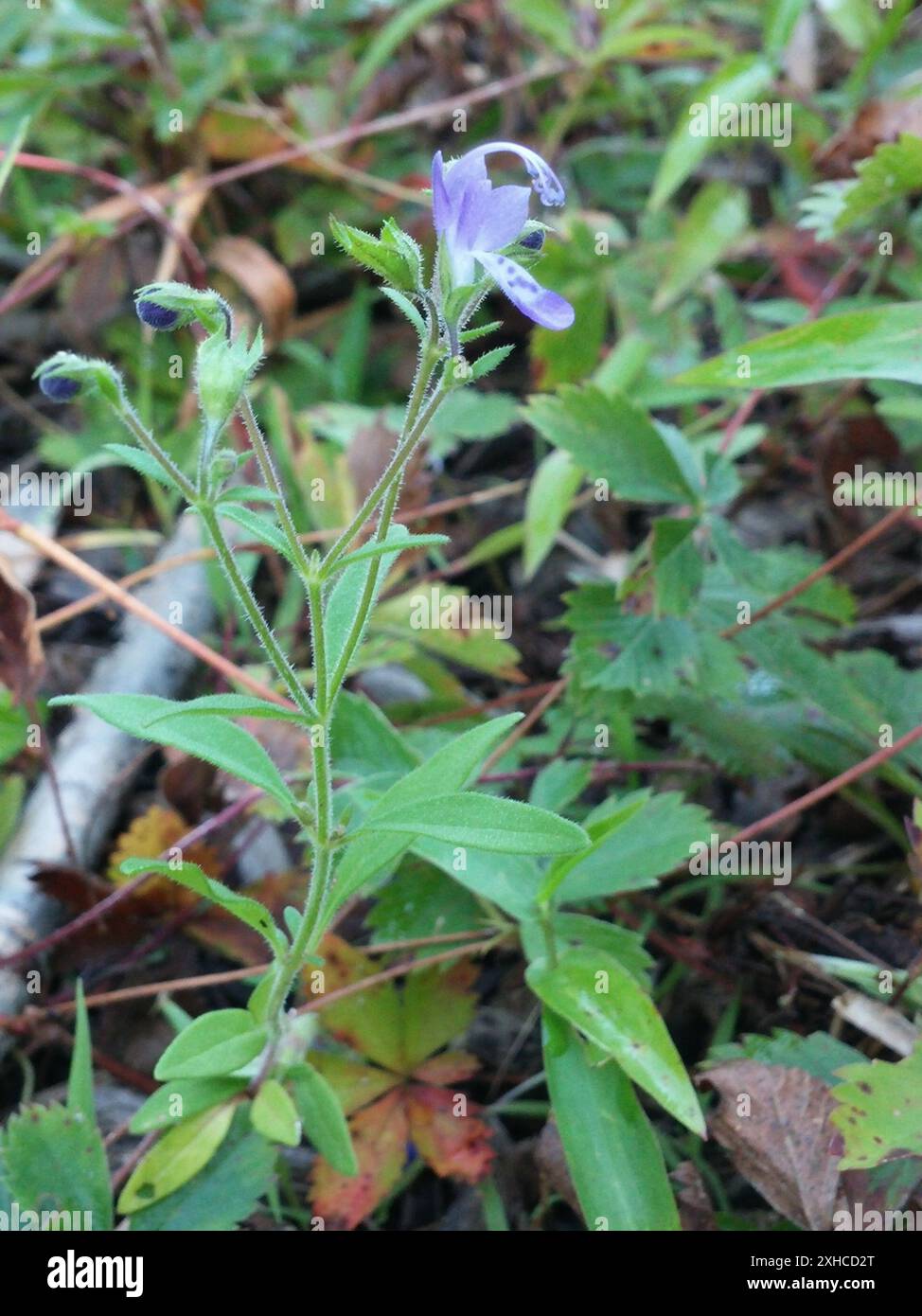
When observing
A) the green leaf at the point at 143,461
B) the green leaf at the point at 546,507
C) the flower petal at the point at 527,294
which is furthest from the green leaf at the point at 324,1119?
the green leaf at the point at 546,507

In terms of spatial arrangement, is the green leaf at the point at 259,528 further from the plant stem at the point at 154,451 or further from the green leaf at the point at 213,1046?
the green leaf at the point at 213,1046

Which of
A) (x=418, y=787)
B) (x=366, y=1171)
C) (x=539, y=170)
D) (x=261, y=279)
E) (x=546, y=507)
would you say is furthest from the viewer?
(x=261, y=279)

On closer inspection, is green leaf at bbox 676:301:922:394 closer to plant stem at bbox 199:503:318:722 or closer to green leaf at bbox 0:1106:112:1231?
plant stem at bbox 199:503:318:722

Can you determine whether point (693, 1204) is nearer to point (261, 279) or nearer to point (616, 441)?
point (616, 441)

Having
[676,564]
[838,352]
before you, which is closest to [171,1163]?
[676,564]

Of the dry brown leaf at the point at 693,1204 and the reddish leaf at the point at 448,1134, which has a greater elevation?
the reddish leaf at the point at 448,1134
